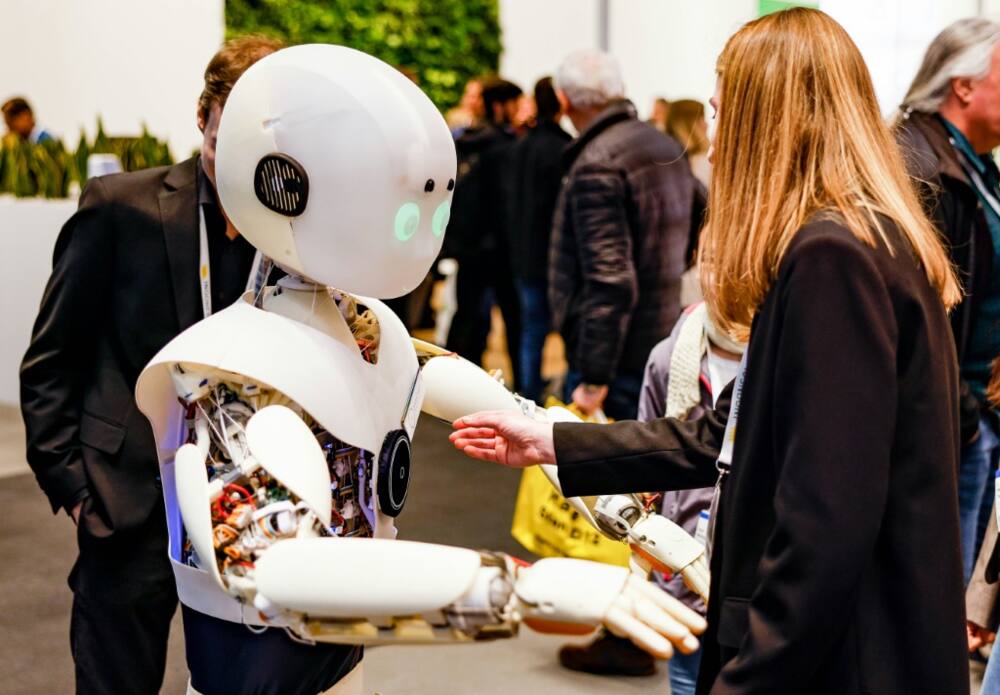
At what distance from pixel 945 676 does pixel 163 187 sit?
4.70 feet

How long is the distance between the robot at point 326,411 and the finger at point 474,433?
8cm

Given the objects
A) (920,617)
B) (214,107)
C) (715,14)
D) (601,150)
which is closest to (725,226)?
(920,617)

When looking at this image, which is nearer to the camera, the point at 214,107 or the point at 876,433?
the point at 876,433

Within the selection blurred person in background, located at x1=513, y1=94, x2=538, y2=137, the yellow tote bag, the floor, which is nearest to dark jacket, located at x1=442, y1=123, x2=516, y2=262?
blurred person in background, located at x1=513, y1=94, x2=538, y2=137

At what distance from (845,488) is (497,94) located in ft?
17.5

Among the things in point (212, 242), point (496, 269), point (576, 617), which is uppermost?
point (212, 242)

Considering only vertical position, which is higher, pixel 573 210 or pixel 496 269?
pixel 573 210

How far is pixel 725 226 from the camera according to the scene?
1458mm

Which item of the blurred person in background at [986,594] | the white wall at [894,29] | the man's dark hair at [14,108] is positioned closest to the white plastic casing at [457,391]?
the blurred person in background at [986,594]

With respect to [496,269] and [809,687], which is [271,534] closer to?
[809,687]

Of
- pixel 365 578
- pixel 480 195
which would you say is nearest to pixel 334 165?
pixel 365 578

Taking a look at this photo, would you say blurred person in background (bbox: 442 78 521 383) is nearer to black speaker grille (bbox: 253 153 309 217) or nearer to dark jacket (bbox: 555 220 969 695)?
black speaker grille (bbox: 253 153 309 217)

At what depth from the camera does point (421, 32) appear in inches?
421

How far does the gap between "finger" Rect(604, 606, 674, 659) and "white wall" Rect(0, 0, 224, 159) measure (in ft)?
22.9
